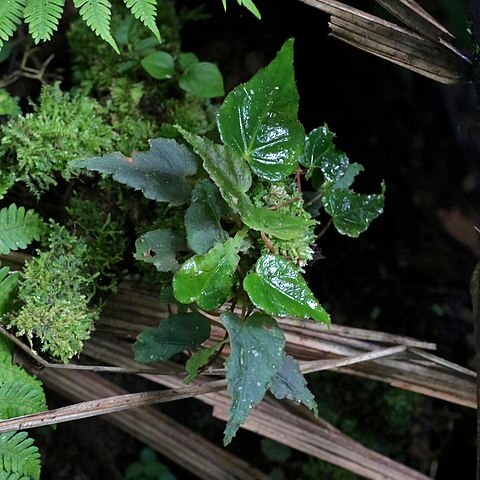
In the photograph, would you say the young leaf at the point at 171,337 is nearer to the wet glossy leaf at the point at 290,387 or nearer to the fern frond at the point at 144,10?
the wet glossy leaf at the point at 290,387

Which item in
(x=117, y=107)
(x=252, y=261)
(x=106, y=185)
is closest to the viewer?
(x=252, y=261)

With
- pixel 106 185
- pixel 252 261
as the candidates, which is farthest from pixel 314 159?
pixel 106 185

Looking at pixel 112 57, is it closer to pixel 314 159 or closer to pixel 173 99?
pixel 173 99

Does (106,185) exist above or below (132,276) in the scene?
above

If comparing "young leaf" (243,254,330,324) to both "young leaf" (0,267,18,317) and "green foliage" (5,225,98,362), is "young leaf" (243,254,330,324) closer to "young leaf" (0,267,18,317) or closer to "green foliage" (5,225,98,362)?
"green foliage" (5,225,98,362)

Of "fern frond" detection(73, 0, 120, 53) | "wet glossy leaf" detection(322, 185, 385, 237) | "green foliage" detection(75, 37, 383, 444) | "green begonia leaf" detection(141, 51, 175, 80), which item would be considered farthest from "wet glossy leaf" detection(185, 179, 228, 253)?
"green begonia leaf" detection(141, 51, 175, 80)

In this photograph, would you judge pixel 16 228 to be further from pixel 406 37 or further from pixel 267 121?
pixel 406 37

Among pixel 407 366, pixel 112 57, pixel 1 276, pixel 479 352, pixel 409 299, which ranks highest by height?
pixel 112 57

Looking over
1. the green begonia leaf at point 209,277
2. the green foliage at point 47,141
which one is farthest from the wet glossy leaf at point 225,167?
the green foliage at point 47,141
